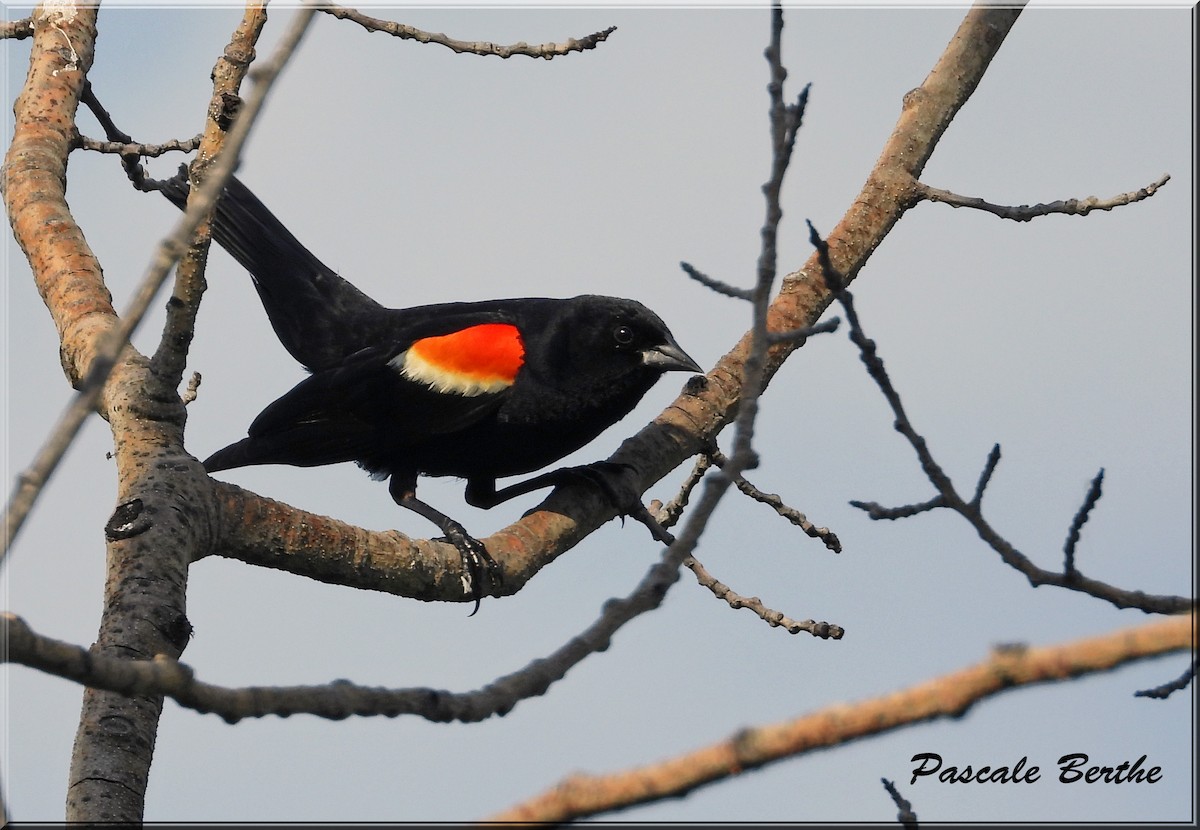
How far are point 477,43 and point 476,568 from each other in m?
2.26

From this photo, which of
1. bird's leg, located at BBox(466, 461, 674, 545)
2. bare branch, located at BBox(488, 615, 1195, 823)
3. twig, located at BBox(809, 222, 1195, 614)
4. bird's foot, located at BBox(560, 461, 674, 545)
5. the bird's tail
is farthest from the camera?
the bird's tail

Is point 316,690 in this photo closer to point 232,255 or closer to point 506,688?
point 506,688

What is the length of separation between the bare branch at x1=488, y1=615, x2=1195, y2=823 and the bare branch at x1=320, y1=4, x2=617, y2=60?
3837 mm

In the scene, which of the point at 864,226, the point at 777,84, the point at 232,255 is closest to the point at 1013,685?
the point at 777,84

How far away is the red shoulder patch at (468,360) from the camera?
5066 millimetres

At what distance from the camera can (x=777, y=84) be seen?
2.10 metres

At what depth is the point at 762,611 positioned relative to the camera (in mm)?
4277

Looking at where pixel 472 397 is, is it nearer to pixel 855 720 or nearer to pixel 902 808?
pixel 902 808

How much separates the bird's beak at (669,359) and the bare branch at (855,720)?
3661mm

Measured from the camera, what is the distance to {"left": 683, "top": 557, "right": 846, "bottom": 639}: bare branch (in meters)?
4.19

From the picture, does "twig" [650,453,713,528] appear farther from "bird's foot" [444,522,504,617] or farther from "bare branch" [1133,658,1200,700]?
"bare branch" [1133,658,1200,700]

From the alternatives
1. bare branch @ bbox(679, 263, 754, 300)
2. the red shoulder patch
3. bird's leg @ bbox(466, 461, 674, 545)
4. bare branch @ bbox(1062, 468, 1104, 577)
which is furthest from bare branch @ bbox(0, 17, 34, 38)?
bare branch @ bbox(1062, 468, 1104, 577)

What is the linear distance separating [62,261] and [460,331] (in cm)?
164

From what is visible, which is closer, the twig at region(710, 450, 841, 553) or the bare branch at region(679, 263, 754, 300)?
the bare branch at region(679, 263, 754, 300)
